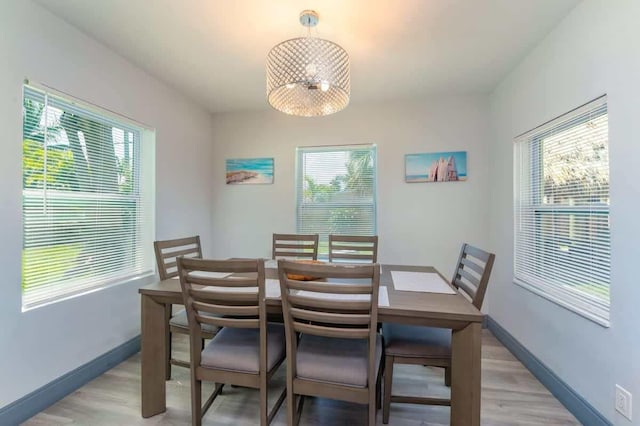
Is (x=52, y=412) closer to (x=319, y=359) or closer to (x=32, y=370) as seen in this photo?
(x=32, y=370)

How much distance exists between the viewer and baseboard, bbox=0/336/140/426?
1.61 meters

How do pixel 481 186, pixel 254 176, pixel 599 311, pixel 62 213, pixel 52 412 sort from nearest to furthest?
pixel 599 311 → pixel 52 412 → pixel 62 213 → pixel 481 186 → pixel 254 176

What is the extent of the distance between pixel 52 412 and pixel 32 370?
280 mm

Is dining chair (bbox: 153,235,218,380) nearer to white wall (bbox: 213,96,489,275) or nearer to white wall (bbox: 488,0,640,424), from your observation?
white wall (bbox: 213,96,489,275)

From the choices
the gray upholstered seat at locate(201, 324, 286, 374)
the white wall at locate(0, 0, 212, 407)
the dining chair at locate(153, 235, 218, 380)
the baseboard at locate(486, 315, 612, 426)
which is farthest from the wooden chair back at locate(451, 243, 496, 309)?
the white wall at locate(0, 0, 212, 407)

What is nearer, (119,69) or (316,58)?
(316,58)

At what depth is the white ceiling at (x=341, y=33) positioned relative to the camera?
1730 millimetres

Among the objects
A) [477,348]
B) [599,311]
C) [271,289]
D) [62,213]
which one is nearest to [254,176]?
[62,213]

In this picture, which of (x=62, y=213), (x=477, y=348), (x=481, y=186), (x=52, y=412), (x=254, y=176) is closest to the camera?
(x=477, y=348)

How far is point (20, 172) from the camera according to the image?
1.66m

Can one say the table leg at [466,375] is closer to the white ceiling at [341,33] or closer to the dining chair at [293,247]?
the dining chair at [293,247]

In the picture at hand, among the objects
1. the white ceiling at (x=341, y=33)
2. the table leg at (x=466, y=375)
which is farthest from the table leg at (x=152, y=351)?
the white ceiling at (x=341, y=33)

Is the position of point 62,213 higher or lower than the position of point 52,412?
higher

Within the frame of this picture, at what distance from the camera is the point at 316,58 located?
5.31 feet
